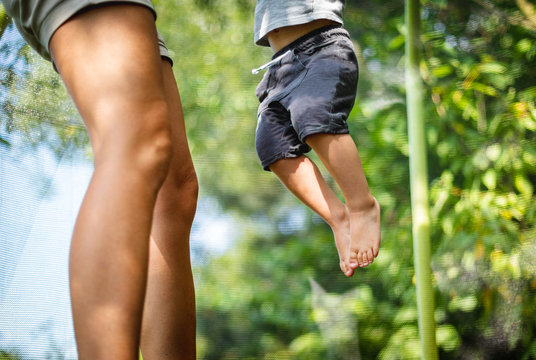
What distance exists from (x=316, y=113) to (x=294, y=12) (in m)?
0.19

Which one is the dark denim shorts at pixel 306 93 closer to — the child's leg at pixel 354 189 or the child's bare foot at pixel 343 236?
the child's leg at pixel 354 189

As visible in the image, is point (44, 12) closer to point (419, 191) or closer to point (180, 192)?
point (180, 192)

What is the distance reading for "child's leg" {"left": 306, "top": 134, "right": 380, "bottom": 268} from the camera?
3.08ft

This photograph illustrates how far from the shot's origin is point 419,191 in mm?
1770

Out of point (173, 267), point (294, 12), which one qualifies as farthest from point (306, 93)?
point (173, 267)

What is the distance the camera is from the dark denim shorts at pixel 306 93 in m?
0.93

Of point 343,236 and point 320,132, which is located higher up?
point 320,132

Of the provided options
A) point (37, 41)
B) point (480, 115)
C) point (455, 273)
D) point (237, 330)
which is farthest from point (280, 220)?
point (37, 41)

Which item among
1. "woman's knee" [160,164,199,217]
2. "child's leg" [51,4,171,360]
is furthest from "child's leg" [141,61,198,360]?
"child's leg" [51,4,171,360]

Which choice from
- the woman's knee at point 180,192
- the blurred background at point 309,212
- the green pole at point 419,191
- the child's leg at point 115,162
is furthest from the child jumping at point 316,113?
the blurred background at point 309,212

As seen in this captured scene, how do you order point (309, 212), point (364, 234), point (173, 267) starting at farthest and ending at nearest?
point (309, 212) → point (364, 234) → point (173, 267)

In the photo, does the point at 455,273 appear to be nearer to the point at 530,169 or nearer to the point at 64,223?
the point at 530,169

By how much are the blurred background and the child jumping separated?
3.35ft

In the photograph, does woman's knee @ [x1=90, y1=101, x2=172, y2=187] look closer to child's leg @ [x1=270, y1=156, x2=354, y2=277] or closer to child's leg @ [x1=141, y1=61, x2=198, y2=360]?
child's leg @ [x1=141, y1=61, x2=198, y2=360]
